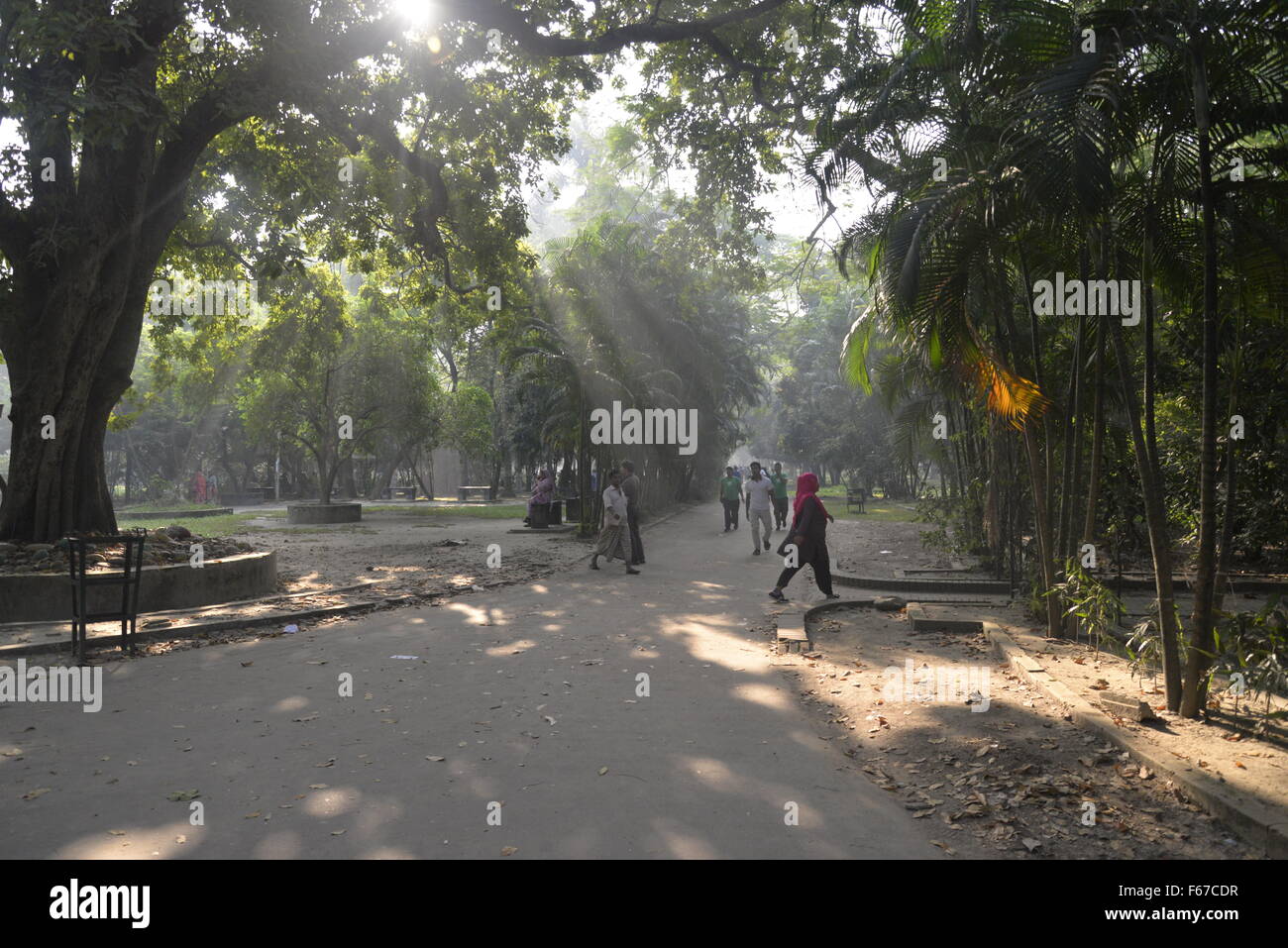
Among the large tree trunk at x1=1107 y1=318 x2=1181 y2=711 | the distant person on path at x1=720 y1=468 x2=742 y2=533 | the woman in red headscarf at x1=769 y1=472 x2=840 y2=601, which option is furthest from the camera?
the distant person on path at x1=720 y1=468 x2=742 y2=533

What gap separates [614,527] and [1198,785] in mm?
11255

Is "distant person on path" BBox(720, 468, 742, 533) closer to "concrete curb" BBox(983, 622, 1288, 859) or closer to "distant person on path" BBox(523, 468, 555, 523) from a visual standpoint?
"distant person on path" BBox(523, 468, 555, 523)

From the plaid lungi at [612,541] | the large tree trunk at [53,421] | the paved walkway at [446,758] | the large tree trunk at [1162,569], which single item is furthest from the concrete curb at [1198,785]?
the large tree trunk at [53,421]

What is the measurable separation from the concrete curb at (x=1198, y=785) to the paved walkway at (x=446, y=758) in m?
1.44

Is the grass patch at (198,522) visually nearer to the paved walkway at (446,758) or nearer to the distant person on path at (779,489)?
the distant person on path at (779,489)

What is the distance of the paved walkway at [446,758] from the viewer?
4098mm

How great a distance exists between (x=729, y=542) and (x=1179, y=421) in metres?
10.5

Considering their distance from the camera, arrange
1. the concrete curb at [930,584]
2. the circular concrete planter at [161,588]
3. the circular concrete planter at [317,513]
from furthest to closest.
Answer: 1. the circular concrete planter at [317,513]
2. the concrete curb at [930,584]
3. the circular concrete planter at [161,588]

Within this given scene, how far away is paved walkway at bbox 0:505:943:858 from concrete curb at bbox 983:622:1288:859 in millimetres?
1442

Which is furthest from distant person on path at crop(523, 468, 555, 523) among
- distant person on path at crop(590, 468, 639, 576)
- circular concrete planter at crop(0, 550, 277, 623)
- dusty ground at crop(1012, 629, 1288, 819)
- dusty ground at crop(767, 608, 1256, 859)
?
dusty ground at crop(1012, 629, 1288, 819)

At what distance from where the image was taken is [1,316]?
39.2ft

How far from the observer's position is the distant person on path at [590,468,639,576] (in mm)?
15062

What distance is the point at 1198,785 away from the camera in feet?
15.1

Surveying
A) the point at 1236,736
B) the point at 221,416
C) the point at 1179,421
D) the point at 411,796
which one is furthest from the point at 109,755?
the point at 221,416
